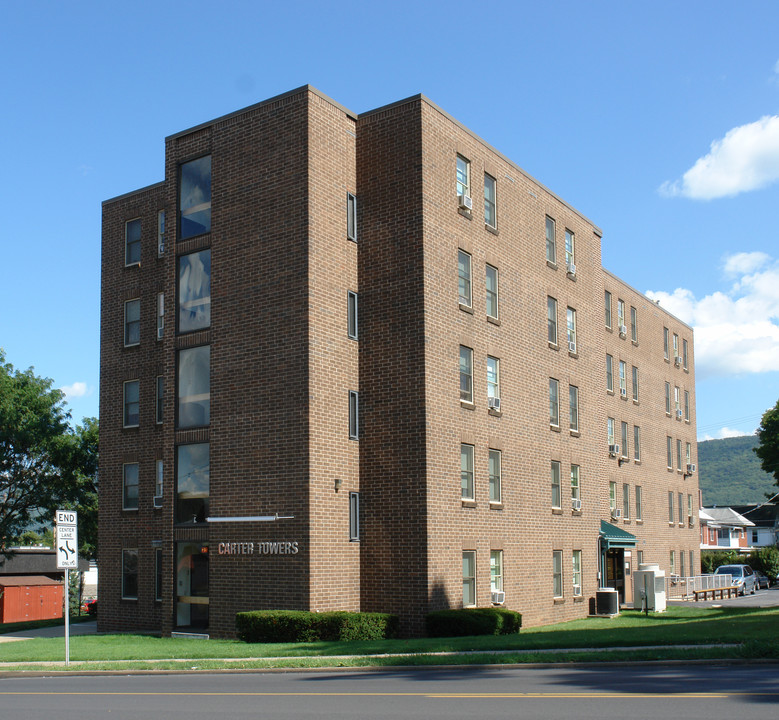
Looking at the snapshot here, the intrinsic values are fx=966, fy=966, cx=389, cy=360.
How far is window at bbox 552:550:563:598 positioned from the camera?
33.6 meters

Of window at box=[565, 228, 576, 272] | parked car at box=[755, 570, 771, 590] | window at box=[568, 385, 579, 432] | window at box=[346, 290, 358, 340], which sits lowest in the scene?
parked car at box=[755, 570, 771, 590]

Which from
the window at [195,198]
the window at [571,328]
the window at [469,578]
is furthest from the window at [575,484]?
the window at [195,198]

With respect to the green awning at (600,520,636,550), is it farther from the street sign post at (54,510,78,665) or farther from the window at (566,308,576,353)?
the street sign post at (54,510,78,665)

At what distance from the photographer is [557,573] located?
34.1m

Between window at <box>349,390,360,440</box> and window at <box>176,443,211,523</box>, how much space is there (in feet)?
14.2

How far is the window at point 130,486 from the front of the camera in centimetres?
3566

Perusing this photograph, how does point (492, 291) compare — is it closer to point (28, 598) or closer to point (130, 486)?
point (130, 486)

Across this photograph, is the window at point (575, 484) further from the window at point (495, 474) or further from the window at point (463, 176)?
the window at point (463, 176)

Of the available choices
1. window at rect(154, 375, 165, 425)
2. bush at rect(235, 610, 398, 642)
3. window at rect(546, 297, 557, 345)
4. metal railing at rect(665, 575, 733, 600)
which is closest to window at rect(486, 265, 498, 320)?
window at rect(546, 297, 557, 345)

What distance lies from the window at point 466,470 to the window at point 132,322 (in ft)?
46.3

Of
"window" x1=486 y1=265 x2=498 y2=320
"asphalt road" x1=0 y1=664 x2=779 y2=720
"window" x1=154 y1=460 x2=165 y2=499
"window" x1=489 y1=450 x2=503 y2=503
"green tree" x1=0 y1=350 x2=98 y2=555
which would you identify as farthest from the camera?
"green tree" x1=0 y1=350 x2=98 y2=555

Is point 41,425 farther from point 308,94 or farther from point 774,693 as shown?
point 774,693

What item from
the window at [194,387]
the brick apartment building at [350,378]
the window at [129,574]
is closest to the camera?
the brick apartment building at [350,378]

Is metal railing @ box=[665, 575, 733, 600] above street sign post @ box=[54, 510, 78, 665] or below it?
below
